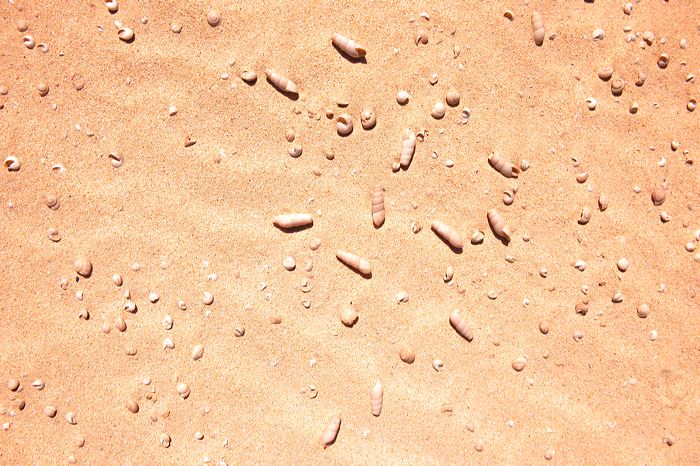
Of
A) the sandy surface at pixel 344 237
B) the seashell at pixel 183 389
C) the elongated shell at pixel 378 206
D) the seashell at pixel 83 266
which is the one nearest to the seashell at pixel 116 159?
the sandy surface at pixel 344 237

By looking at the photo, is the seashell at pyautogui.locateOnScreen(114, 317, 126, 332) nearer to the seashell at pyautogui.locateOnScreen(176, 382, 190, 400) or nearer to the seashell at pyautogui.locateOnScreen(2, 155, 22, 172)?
the seashell at pyautogui.locateOnScreen(176, 382, 190, 400)

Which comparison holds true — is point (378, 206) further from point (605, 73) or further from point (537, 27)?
point (605, 73)

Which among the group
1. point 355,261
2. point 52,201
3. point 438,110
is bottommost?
point 52,201

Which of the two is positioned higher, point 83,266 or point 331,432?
point 83,266

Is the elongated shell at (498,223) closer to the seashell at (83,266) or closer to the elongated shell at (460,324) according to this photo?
the elongated shell at (460,324)

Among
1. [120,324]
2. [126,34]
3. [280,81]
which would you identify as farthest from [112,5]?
[120,324]

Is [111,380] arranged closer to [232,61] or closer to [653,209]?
[232,61]

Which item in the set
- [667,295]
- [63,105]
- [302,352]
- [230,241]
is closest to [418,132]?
[230,241]
